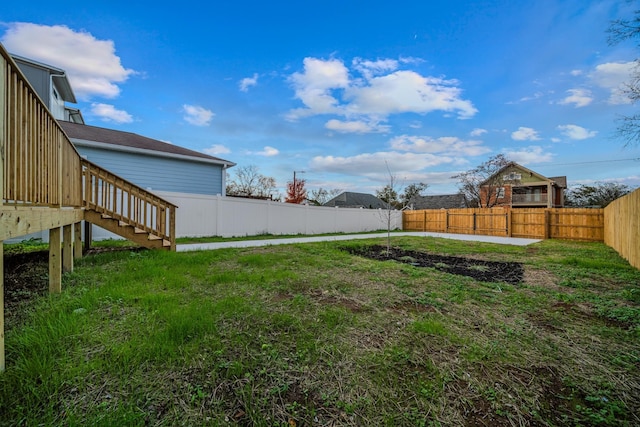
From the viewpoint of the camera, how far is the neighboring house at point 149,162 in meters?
9.02

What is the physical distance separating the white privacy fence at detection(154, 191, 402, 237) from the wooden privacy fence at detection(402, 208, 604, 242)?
645cm

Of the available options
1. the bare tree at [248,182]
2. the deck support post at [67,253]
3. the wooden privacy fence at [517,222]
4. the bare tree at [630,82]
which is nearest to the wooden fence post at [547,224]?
the wooden privacy fence at [517,222]

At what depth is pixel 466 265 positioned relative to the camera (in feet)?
18.7

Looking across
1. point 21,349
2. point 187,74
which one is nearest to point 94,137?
point 187,74

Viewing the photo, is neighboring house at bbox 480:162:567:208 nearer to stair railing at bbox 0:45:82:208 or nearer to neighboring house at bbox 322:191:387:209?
neighboring house at bbox 322:191:387:209

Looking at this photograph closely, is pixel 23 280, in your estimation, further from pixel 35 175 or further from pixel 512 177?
pixel 512 177

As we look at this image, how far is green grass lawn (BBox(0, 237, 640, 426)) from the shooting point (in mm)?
1443

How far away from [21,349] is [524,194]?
33.9 meters

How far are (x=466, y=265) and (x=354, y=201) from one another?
1082 inches

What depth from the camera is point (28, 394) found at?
58.2 inches

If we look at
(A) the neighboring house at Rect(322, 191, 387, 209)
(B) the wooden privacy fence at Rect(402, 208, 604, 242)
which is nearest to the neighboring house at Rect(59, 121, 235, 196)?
(B) the wooden privacy fence at Rect(402, 208, 604, 242)

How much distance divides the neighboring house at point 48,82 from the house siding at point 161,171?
2.01 m

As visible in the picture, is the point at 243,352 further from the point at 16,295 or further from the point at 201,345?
the point at 16,295

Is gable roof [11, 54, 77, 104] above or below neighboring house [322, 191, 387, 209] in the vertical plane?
above
